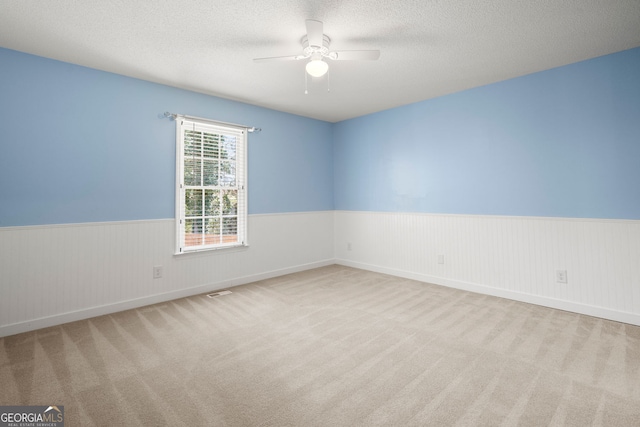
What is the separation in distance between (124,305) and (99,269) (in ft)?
1.61

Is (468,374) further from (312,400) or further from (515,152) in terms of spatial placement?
(515,152)

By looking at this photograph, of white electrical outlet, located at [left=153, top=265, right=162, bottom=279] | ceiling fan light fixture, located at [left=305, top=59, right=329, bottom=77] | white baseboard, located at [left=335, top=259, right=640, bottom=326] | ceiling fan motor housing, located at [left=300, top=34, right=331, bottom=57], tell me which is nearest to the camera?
ceiling fan light fixture, located at [left=305, top=59, right=329, bottom=77]

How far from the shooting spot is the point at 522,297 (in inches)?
140

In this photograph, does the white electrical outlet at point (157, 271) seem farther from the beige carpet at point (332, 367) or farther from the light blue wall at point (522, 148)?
the light blue wall at point (522, 148)

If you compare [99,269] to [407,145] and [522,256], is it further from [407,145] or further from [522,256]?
[522,256]

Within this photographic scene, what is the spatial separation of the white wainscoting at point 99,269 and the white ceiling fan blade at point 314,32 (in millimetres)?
2708

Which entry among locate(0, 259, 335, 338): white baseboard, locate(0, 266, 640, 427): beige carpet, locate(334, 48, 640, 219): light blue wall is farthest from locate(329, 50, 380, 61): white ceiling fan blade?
locate(0, 259, 335, 338): white baseboard

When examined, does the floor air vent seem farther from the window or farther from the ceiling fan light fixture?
the ceiling fan light fixture

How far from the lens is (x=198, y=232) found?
399 centimetres

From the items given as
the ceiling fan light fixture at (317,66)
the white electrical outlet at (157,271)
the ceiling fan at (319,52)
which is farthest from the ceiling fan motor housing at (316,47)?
the white electrical outlet at (157,271)

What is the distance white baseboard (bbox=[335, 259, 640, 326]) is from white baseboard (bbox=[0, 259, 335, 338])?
1.92 m

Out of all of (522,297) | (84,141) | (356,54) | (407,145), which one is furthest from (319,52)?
(522,297)

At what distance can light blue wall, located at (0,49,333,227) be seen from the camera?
2.81m

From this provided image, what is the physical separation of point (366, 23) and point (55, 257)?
367 cm
